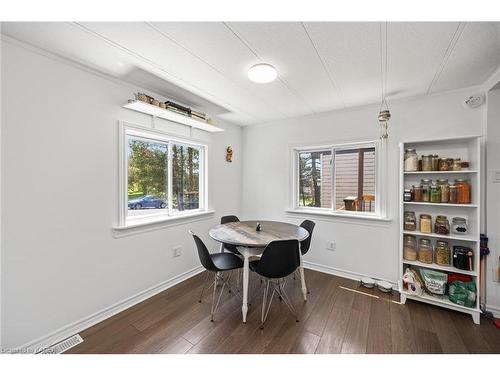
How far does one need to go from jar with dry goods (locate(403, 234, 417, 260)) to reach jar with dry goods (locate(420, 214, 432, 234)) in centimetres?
16

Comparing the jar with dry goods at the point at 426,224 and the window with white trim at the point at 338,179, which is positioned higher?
the window with white trim at the point at 338,179

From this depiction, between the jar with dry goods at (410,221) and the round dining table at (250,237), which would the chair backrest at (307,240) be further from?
the jar with dry goods at (410,221)

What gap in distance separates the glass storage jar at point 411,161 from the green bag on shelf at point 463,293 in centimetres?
121

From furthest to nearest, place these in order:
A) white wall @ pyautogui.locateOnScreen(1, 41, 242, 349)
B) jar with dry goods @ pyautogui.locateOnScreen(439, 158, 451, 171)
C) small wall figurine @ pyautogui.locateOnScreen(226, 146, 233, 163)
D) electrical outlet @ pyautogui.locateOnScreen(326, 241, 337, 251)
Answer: small wall figurine @ pyautogui.locateOnScreen(226, 146, 233, 163), electrical outlet @ pyautogui.locateOnScreen(326, 241, 337, 251), jar with dry goods @ pyautogui.locateOnScreen(439, 158, 451, 171), white wall @ pyautogui.locateOnScreen(1, 41, 242, 349)

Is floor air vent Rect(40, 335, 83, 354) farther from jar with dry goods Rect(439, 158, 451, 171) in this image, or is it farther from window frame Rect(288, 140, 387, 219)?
jar with dry goods Rect(439, 158, 451, 171)

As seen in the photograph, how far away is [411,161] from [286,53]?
5.94 ft

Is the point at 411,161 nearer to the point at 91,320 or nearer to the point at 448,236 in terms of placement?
the point at 448,236

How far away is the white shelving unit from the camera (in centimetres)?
197

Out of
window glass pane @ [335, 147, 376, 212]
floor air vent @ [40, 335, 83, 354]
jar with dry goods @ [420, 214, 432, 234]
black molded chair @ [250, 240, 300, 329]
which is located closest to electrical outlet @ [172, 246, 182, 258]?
floor air vent @ [40, 335, 83, 354]

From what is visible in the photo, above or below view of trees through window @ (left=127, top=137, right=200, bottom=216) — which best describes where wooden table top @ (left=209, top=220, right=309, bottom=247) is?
below

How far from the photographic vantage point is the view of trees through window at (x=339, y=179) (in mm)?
2889

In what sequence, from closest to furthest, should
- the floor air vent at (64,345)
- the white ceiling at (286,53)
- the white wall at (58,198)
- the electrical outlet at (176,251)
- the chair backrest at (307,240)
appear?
the white ceiling at (286,53) < the white wall at (58,198) < the floor air vent at (64,345) < the chair backrest at (307,240) < the electrical outlet at (176,251)

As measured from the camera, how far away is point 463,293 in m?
2.01

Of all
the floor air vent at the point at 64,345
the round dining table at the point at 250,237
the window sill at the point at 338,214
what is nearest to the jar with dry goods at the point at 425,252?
the window sill at the point at 338,214
